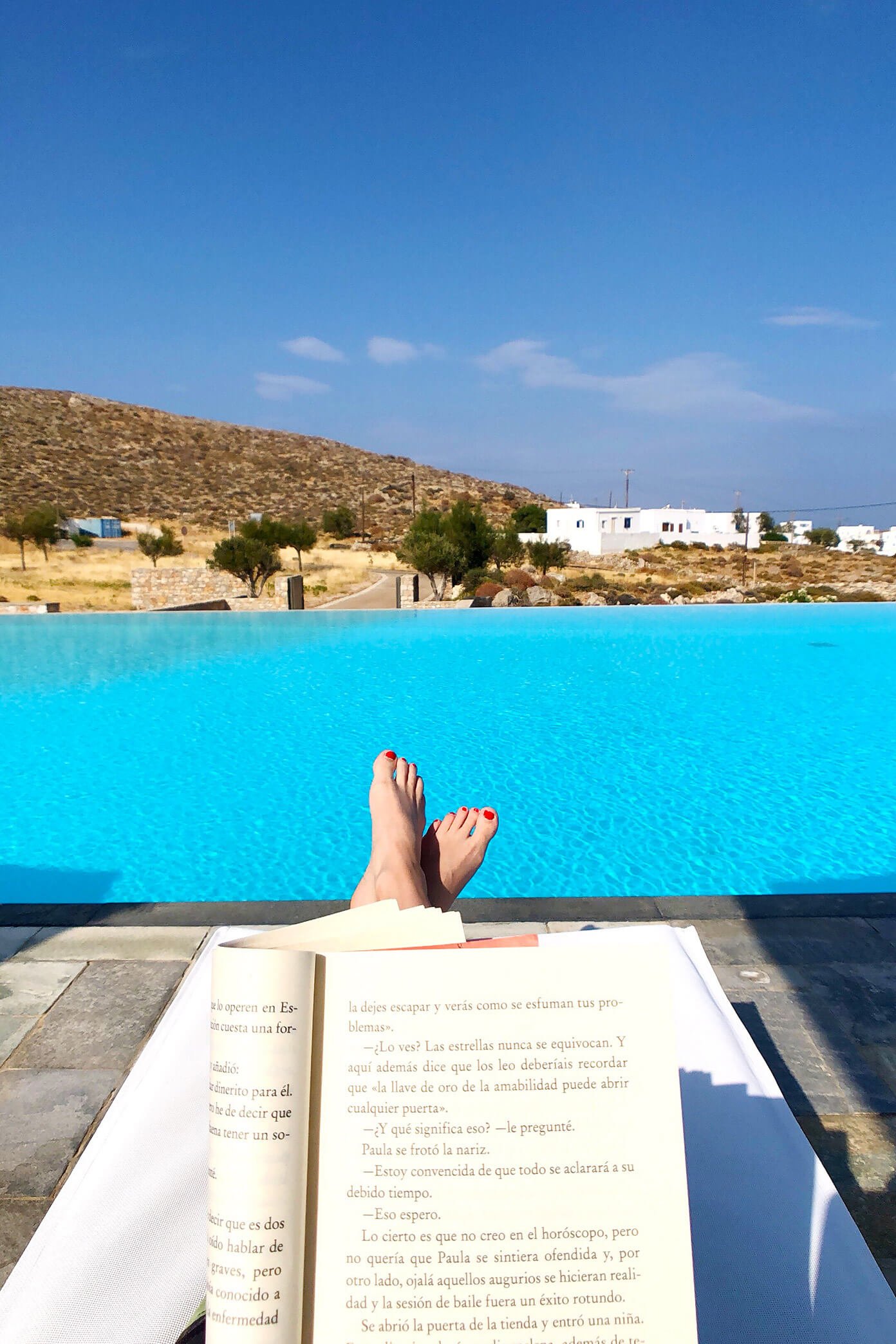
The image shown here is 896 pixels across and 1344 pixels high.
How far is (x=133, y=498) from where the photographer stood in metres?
37.5

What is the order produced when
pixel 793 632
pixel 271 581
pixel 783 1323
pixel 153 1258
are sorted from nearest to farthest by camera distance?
1. pixel 783 1323
2. pixel 153 1258
3. pixel 793 632
4. pixel 271 581

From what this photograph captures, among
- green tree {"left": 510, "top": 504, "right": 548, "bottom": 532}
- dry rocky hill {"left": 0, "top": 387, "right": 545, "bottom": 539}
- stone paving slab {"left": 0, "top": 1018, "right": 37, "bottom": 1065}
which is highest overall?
dry rocky hill {"left": 0, "top": 387, "right": 545, "bottom": 539}

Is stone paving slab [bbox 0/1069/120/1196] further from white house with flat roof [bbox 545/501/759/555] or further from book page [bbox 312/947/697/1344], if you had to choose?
white house with flat roof [bbox 545/501/759/555]

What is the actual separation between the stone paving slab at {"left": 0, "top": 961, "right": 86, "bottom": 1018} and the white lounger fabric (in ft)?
2.33

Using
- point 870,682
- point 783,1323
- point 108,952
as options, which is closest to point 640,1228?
point 783,1323

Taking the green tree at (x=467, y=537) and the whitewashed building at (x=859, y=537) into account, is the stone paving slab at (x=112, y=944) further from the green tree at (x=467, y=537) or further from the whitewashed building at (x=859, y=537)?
the whitewashed building at (x=859, y=537)

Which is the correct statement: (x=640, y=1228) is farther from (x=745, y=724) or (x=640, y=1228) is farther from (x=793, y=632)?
(x=793, y=632)

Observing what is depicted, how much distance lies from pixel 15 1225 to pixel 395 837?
1069mm

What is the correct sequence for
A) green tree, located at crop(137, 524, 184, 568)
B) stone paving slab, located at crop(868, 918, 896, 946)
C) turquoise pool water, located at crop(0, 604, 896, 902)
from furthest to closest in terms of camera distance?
1. green tree, located at crop(137, 524, 184, 568)
2. turquoise pool water, located at crop(0, 604, 896, 902)
3. stone paving slab, located at crop(868, 918, 896, 946)

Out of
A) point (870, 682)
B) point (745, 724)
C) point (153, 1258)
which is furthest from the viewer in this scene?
point (870, 682)

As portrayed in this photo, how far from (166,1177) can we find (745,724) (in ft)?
22.5

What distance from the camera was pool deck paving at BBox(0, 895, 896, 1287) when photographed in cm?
173

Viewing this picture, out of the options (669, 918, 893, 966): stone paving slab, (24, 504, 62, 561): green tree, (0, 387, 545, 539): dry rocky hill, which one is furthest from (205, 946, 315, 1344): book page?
(0, 387, 545, 539): dry rocky hill

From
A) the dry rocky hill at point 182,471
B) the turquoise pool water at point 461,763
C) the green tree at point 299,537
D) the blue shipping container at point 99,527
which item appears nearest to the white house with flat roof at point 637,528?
the dry rocky hill at point 182,471
